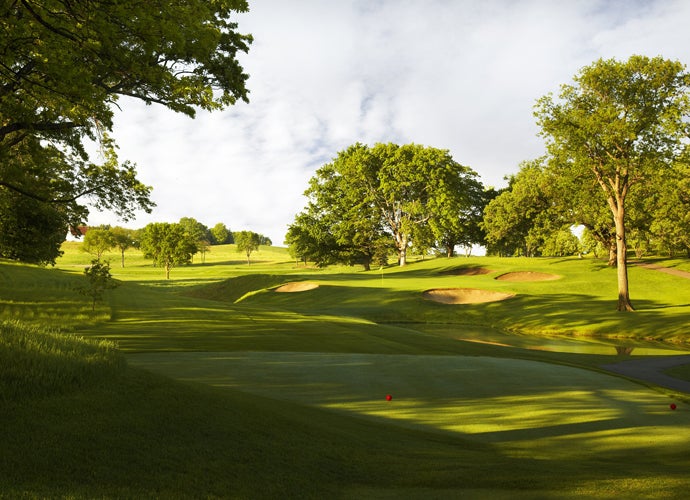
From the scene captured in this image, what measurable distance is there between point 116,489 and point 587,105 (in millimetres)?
38934

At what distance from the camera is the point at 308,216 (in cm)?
7356

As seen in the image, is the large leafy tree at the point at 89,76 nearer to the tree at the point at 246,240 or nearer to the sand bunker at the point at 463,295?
the sand bunker at the point at 463,295

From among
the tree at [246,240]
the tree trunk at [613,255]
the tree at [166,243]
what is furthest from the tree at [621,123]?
the tree at [246,240]

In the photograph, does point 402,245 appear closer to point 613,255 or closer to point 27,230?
point 613,255

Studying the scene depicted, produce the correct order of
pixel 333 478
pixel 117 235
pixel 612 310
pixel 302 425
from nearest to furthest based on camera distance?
pixel 333 478
pixel 302 425
pixel 612 310
pixel 117 235

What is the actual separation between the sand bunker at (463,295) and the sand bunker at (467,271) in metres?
13.1

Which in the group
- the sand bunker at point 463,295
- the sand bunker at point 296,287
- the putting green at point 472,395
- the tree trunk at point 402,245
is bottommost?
the putting green at point 472,395

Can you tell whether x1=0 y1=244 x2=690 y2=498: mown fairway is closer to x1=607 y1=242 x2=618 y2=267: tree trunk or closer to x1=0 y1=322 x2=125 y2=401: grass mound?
x1=0 y1=322 x2=125 y2=401: grass mound

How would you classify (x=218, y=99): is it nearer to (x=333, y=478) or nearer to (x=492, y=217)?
(x=333, y=478)

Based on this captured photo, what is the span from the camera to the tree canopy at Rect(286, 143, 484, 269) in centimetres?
6631

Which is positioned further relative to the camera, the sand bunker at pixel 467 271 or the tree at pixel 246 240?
the tree at pixel 246 240

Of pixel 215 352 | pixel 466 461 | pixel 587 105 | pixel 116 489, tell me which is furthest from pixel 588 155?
pixel 116 489

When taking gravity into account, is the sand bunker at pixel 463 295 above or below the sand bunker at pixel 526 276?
below

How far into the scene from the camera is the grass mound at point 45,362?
6.61 m
